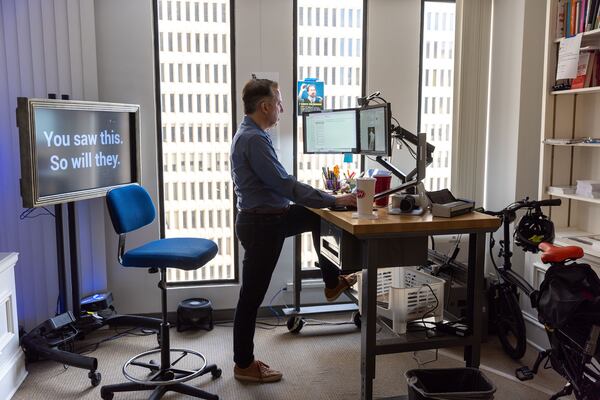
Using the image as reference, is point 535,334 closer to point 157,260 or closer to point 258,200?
point 258,200

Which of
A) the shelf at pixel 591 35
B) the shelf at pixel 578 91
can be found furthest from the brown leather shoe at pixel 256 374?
the shelf at pixel 591 35

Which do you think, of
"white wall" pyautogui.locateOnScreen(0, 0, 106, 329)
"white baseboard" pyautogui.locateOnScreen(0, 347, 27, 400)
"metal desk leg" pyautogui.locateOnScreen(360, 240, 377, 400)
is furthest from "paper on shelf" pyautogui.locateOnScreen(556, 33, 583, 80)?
"white baseboard" pyautogui.locateOnScreen(0, 347, 27, 400)

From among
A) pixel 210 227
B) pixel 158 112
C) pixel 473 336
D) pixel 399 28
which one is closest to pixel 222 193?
pixel 210 227

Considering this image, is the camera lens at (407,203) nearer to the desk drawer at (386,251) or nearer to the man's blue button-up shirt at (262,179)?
the desk drawer at (386,251)

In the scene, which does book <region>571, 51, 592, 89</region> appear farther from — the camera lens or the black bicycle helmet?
the camera lens

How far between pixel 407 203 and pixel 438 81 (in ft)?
6.34

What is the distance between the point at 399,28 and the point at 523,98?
1.03 meters

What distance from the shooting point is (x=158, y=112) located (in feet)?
12.2

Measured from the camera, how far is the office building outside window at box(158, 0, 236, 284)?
370 cm

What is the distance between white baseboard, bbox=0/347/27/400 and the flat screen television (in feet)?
2.73

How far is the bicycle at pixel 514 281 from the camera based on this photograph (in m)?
2.92

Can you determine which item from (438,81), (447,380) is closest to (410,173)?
(447,380)

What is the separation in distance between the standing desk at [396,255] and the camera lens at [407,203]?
2.9 inches

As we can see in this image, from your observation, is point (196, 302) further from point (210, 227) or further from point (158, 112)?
point (158, 112)
